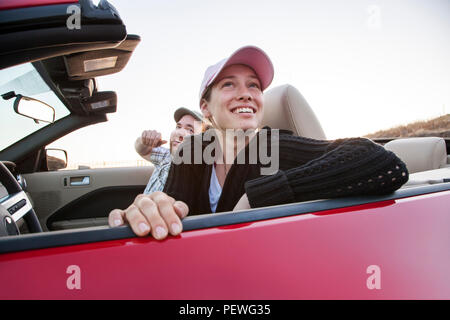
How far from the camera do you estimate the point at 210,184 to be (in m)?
1.47

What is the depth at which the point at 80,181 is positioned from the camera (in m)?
2.58

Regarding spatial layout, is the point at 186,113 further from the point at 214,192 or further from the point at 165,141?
the point at 214,192

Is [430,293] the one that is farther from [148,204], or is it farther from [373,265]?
[148,204]

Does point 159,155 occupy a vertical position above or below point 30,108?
below

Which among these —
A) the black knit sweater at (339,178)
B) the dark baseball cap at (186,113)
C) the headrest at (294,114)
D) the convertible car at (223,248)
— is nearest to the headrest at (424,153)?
the headrest at (294,114)

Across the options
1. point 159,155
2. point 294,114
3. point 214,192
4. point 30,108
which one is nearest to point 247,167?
point 214,192

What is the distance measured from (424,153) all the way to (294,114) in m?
0.94

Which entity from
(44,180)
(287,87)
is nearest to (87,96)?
(44,180)

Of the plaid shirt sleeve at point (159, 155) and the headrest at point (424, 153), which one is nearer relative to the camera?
the headrest at point (424, 153)

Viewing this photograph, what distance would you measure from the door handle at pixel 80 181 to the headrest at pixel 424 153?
246 cm

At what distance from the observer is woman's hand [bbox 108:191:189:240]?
2.05ft

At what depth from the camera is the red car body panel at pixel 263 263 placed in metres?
0.57

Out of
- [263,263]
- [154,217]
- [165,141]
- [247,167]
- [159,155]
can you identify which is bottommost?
[263,263]

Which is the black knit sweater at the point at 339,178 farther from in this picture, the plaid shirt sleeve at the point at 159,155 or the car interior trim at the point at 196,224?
the plaid shirt sleeve at the point at 159,155
